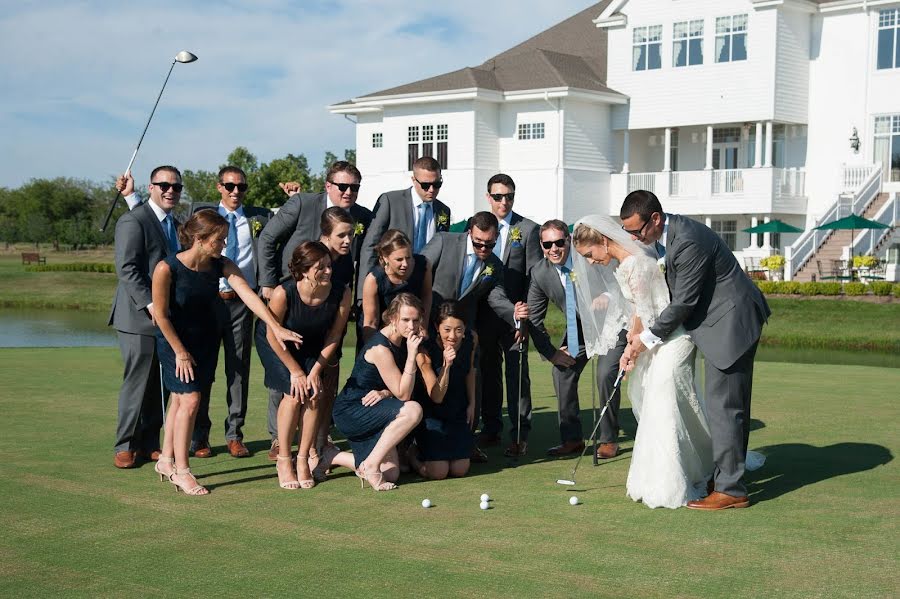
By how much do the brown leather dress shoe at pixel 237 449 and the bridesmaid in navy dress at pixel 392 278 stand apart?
4.98ft

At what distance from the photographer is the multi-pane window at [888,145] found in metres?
35.1

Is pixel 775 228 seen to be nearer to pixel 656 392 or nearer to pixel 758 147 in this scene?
pixel 758 147

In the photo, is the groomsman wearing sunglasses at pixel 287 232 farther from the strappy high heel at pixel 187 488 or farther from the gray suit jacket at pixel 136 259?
the strappy high heel at pixel 187 488

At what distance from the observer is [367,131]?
4400 cm

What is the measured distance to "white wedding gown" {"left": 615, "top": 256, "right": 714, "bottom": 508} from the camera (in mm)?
7023

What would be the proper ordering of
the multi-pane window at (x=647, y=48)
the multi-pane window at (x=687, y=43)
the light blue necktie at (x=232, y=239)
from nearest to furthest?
the light blue necktie at (x=232, y=239), the multi-pane window at (x=687, y=43), the multi-pane window at (x=647, y=48)

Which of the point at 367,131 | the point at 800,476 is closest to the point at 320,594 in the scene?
the point at 800,476

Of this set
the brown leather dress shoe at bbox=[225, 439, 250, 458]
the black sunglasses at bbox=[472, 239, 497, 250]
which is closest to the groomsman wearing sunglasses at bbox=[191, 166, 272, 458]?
the brown leather dress shoe at bbox=[225, 439, 250, 458]

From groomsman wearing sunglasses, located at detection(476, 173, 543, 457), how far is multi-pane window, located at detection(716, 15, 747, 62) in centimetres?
2983

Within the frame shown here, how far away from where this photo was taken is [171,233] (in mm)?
8617

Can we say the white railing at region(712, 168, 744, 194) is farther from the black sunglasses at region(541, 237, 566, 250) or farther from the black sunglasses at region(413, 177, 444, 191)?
the black sunglasses at region(413, 177, 444, 191)

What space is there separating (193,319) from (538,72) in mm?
33969

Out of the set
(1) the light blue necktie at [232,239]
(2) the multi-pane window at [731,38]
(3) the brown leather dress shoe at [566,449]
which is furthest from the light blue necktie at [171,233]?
(2) the multi-pane window at [731,38]

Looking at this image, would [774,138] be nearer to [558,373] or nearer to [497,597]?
[558,373]
